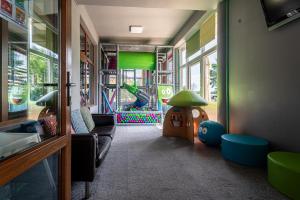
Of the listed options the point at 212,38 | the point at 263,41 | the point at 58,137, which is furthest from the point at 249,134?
the point at 58,137

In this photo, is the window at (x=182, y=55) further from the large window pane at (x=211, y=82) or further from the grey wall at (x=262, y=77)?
the grey wall at (x=262, y=77)

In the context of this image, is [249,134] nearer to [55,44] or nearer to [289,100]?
[289,100]

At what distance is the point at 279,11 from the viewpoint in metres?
2.17

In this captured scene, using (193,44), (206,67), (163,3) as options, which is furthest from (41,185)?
(193,44)

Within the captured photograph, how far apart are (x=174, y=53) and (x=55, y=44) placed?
590cm

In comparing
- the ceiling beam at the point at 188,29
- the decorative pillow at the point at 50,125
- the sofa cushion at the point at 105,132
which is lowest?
the sofa cushion at the point at 105,132

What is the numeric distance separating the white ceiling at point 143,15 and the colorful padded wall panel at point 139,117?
2.61 metres

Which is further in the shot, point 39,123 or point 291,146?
point 291,146

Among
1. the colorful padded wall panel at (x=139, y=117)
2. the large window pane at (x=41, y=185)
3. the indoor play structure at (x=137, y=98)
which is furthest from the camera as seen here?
the indoor play structure at (x=137, y=98)

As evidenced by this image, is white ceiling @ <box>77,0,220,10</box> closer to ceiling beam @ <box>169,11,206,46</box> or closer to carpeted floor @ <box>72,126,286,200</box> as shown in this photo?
ceiling beam @ <box>169,11,206,46</box>

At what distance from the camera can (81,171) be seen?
174cm

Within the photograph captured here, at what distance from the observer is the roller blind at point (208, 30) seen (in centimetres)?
412

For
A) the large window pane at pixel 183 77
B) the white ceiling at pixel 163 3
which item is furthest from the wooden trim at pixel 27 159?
the large window pane at pixel 183 77

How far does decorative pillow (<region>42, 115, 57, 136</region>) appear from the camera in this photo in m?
1.29
